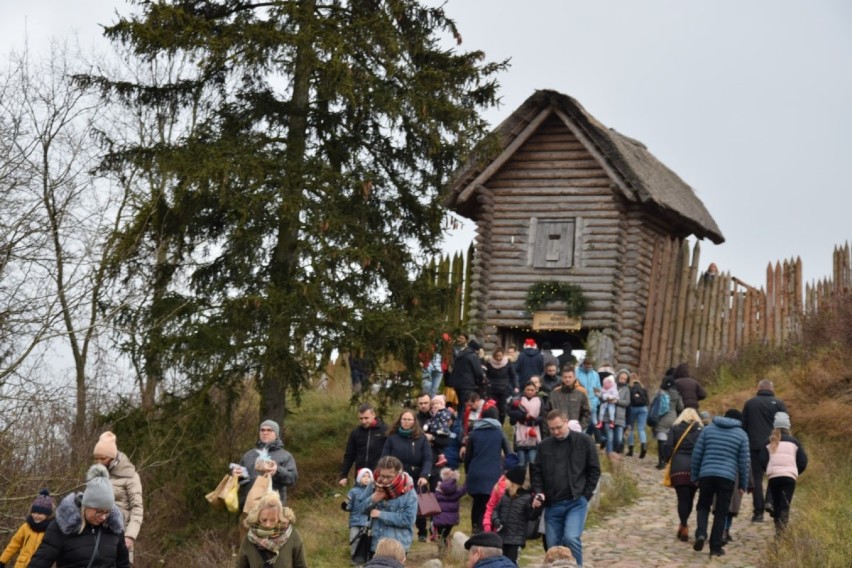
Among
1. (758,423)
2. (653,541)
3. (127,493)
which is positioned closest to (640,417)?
(758,423)

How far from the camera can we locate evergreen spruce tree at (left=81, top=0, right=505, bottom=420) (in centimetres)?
2066

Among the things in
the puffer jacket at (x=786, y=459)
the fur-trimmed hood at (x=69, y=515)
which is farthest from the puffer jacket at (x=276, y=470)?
the puffer jacket at (x=786, y=459)

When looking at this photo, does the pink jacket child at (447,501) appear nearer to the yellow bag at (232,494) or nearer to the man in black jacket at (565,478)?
the man in black jacket at (565,478)

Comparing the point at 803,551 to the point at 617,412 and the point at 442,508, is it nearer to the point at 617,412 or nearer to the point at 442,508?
the point at 442,508

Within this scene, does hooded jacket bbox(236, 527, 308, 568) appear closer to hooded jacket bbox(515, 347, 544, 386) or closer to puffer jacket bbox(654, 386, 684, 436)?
hooded jacket bbox(515, 347, 544, 386)

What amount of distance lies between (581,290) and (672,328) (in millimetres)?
2719

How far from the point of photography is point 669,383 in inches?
907

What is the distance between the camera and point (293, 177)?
21203 millimetres

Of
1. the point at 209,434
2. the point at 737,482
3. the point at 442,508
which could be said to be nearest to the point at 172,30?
the point at 209,434

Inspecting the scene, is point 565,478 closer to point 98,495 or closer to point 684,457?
point 684,457

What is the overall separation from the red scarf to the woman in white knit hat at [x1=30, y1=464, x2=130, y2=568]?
3.27m

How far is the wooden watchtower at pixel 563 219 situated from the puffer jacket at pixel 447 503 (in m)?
14.8

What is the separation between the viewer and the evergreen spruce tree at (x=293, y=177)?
813 inches

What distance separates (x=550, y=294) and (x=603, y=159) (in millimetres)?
3253
